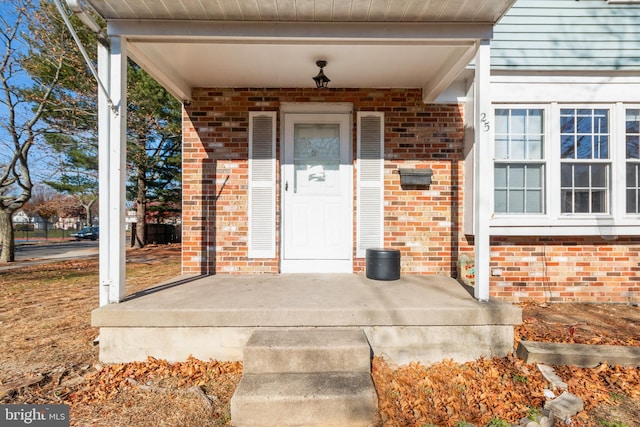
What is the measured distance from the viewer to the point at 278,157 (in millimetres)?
4180

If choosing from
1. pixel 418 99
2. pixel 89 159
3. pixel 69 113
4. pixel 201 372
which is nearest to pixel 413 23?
pixel 418 99

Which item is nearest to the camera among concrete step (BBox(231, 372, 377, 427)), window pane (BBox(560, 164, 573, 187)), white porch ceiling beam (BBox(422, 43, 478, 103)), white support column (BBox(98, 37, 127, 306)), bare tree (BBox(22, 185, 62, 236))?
concrete step (BBox(231, 372, 377, 427))

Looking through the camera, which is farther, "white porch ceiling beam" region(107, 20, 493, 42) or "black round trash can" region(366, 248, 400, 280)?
"black round trash can" region(366, 248, 400, 280)

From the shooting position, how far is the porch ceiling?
105 inches

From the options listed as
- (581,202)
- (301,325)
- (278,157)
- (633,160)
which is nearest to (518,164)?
(581,202)

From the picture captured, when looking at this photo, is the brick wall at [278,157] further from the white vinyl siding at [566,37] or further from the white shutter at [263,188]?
the white vinyl siding at [566,37]

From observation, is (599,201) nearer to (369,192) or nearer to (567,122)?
(567,122)

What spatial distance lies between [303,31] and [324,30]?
7.3 inches

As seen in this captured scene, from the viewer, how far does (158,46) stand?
316 cm

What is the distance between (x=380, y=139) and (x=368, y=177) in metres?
0.51

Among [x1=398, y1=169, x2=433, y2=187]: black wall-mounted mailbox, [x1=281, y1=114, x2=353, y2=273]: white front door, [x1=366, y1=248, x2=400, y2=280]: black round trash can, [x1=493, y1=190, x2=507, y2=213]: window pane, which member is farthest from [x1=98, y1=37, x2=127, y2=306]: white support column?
[x1=493, y1=190, x2=507, y2=213]: window pane

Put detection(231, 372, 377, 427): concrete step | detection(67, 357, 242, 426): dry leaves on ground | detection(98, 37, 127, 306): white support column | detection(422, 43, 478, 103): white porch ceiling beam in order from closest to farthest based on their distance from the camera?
1. detection(231, 372, 377, 427): concrete step
2. detection(67, 357, 242, 426): dry leaves on ground
3. detection(98, 37, 127, 306): white support column
4. detection(422, 43, 478, 103): white porch ceiling beam

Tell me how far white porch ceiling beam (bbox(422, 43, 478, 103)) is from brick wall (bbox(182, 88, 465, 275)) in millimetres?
191

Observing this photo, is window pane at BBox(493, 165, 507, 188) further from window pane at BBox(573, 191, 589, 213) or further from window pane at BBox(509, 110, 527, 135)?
window pane at BBox(573, 191, 589, 213)
